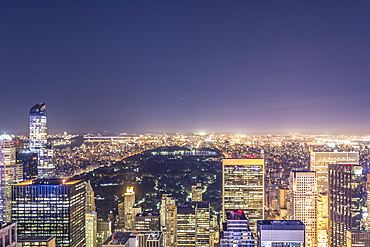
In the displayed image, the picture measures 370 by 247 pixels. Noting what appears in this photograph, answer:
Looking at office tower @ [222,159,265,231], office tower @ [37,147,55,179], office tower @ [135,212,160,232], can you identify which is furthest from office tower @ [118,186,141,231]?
office tower @ [222,159,265,231]

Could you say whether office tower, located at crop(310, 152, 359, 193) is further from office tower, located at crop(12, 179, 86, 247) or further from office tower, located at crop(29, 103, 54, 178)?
office tower, located at crop(29, 103, 54, 178)

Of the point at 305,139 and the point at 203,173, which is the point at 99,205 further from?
the point at 305,139

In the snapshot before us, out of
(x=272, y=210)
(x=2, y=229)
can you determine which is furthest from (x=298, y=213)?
(x=2, y=229)

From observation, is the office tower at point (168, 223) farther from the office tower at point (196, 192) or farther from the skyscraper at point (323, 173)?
the skyscraper at point (323, 173)

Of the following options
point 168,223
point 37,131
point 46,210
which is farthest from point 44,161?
point 168,223

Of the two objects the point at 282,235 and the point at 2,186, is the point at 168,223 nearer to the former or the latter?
the point at 282,235

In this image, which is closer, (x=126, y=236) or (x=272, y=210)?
(x=126, y=236)
